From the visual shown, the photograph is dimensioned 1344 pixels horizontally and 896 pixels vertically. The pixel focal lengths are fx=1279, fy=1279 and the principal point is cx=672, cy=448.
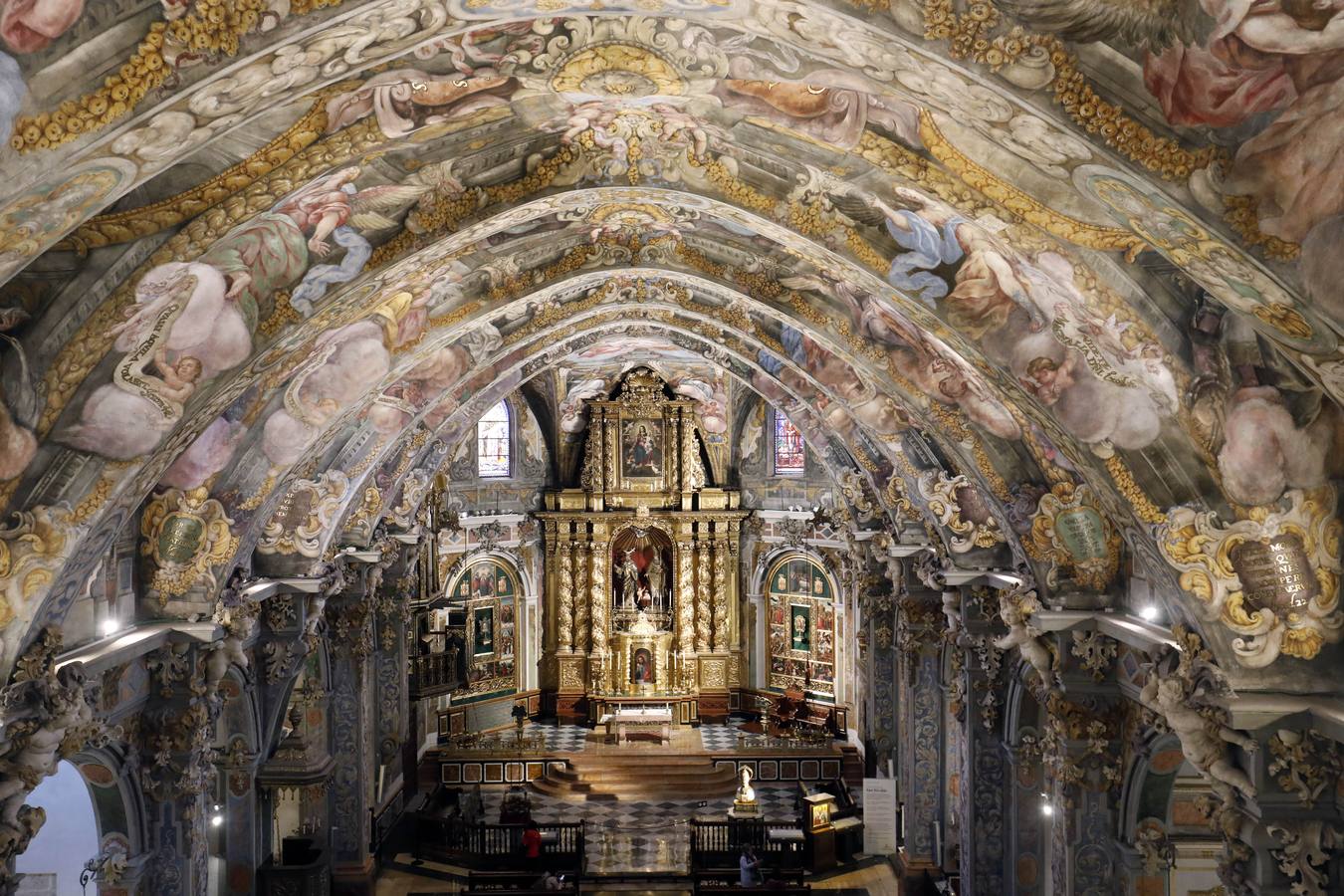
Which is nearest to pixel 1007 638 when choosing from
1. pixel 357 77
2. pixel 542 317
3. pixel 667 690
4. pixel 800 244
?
pixel 800 244

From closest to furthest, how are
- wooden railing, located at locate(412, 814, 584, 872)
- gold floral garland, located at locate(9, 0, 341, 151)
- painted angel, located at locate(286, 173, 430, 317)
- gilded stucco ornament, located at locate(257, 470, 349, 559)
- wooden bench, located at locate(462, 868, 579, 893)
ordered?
gold floral garland, located at locate(9, 0, 341, 151)
painted angel, located at locate(286, 173, 430, 317)
gilded stucco ornament, located at locate(257, 470, 349, 559)
wooden bench, located at locate(462, 868, 579, 893)
wooden railing, located at locate(412, 814, 584, 872)

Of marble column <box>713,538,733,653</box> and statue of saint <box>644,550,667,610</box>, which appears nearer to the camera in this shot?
marble column <box>713,538,733,653</box>

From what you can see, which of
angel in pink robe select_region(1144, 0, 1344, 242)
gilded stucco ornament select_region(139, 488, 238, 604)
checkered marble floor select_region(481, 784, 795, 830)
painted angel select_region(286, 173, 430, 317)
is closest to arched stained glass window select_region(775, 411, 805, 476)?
checkered marble floor select_region(481, 784, 795, 830)

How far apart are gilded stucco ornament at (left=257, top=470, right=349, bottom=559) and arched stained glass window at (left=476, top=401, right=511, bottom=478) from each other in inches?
574

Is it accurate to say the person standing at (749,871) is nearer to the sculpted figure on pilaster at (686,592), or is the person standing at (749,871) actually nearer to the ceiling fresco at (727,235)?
the ceiling fresco at (727,235)

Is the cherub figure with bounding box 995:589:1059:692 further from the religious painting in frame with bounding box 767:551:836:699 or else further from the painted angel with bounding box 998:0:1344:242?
the religious painting in frame with bounding box 767:551:836:699

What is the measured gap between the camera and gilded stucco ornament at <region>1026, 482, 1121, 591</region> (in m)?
14.4

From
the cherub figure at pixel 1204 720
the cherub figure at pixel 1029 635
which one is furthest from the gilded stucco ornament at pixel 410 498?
the cherub figure at pixel 1204 720

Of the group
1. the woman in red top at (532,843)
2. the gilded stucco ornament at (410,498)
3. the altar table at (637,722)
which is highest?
the gilded stucco ornament at (410,498)

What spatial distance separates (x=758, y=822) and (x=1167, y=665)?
43.4 feet

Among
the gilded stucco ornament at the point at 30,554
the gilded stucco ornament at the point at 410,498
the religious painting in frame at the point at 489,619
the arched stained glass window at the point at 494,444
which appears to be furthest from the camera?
the arched stained glass window at the point at 494,444

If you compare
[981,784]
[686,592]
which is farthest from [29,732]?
[686,592]

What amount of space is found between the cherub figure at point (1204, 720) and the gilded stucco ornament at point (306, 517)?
1175cm

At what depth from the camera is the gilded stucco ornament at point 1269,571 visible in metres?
9.84
